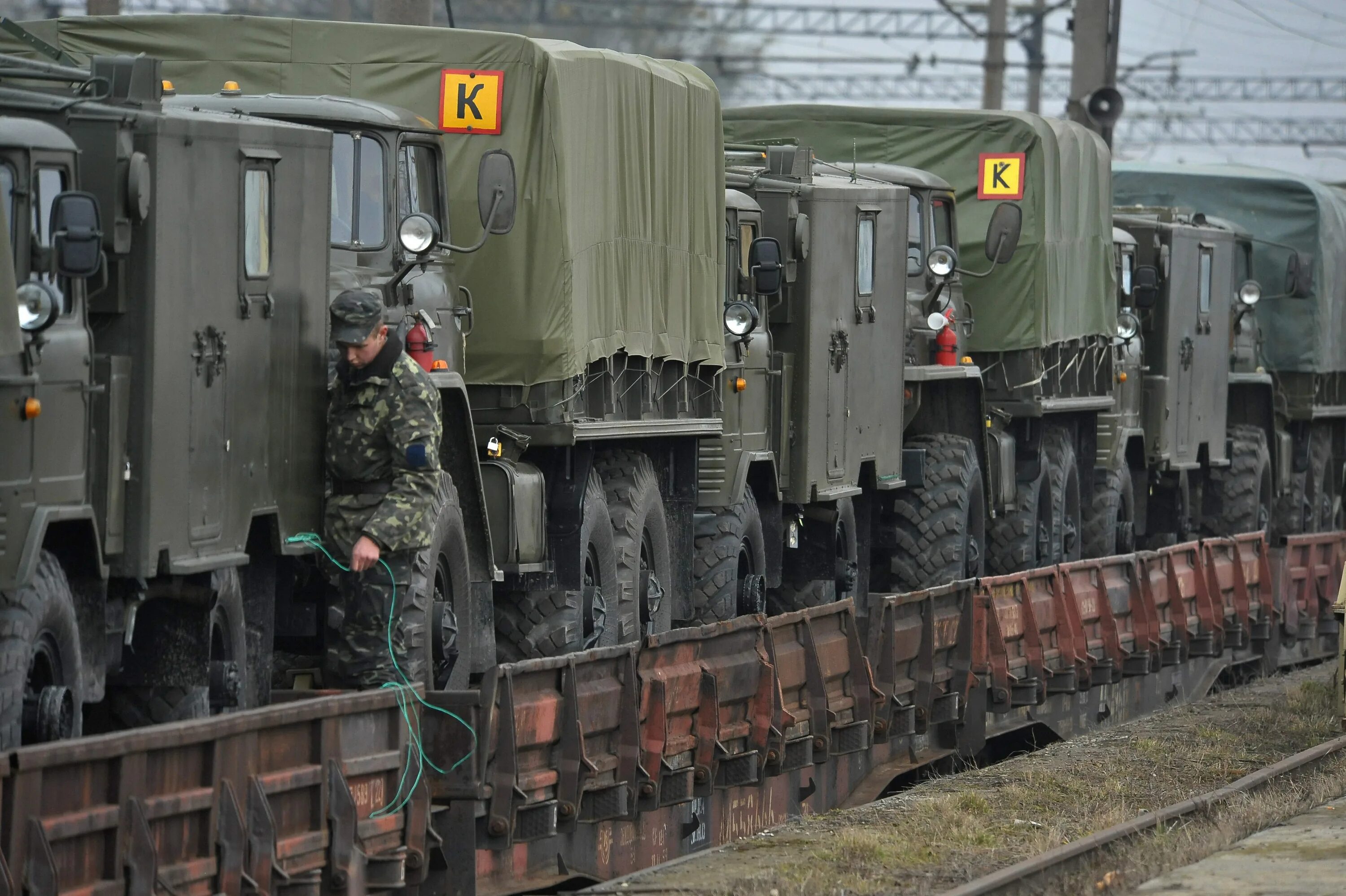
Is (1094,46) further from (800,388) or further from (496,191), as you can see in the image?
(496,191)

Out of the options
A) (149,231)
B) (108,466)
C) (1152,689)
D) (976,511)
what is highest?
(149,231)

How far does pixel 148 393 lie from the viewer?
9906 mm

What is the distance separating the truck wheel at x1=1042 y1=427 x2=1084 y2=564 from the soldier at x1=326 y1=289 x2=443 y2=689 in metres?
12.4

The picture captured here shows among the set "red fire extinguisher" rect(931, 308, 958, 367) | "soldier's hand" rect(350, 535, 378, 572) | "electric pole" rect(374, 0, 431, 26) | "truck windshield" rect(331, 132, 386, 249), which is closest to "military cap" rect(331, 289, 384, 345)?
"soldier's hand" rect(350, 535, 378, 572)

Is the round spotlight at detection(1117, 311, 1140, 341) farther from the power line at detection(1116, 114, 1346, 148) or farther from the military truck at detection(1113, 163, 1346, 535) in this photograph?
the power line at detection(1116, 114, 1346, 148)

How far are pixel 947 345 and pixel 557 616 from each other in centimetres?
737

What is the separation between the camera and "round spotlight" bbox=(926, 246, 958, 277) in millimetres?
20297

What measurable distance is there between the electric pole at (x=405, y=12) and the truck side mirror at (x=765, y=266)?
3625 mm

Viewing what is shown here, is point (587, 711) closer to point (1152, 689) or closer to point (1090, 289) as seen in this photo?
point (1152, 689)

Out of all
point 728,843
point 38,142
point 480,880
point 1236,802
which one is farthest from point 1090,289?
point 38,142

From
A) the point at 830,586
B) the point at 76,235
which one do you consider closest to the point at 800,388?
the point at 830,586

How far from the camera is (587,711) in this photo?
11953mm

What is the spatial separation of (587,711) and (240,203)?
275 cm

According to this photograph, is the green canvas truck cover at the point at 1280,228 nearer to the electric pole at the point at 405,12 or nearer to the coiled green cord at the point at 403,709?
the electric pole at the point at 405,12
